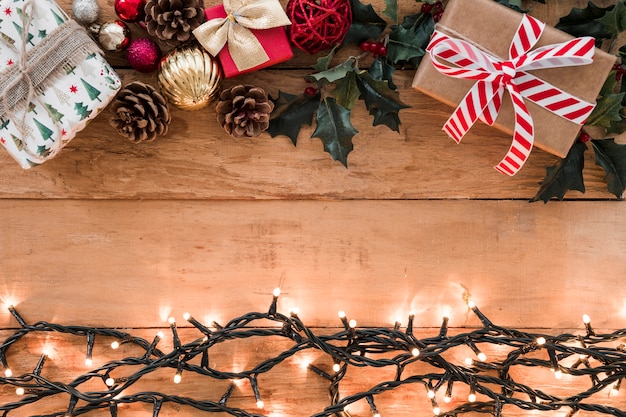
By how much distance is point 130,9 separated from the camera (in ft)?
4.09

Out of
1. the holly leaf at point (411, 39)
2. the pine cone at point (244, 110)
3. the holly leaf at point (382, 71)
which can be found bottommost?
the pine cone at point (244, 110)

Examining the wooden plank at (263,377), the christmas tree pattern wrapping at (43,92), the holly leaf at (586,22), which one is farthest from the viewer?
the wooden plank at (263,377)

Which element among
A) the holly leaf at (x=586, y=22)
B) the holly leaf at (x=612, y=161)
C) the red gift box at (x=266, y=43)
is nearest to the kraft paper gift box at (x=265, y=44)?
the red gift box at (x=266, y=43)

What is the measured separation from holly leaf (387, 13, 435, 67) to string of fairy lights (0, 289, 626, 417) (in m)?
0.59

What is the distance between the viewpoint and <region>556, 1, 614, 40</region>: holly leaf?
4.13 ft

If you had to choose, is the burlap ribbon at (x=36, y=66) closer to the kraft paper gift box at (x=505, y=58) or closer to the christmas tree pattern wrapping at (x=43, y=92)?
the christmas tree pattern wrapping at (x=43, y=92)

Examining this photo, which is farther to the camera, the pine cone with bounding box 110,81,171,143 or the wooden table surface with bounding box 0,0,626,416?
the wooden table surface with bounding box 0,0,626,416

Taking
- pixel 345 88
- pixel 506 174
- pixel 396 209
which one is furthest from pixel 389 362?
pixel 345 88

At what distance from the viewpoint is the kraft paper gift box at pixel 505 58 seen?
3.97 feet

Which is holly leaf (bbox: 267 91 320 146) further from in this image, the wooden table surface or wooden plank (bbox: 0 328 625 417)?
wooden plank (bbox: 0 328 625 417)

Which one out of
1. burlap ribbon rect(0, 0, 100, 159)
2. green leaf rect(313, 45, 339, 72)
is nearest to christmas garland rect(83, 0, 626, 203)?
green leaf rect(313, 45, 339, 72)

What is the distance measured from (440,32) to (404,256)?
0.51 metres

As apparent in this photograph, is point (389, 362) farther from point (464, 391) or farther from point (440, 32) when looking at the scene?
point (440, 32)

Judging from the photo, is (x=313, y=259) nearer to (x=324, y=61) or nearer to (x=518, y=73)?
(x=324, y=61)
